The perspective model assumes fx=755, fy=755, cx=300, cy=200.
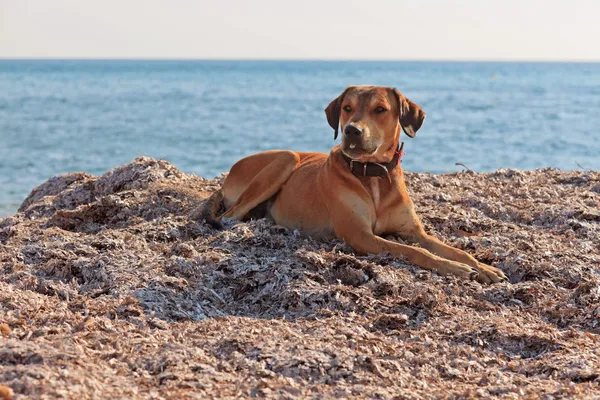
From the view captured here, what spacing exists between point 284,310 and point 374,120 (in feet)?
6.01

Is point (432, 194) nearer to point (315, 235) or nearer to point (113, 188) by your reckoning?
point (315, 235)

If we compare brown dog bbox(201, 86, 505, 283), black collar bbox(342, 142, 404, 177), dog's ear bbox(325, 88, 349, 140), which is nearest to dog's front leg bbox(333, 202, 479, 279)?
brown dog bbox(201, 86, 505, 283)

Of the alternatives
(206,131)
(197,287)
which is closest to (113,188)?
(197,287)

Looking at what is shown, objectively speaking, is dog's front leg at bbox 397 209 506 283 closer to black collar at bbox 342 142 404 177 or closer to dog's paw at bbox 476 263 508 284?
dog's paw at bbox 476 263 508 284

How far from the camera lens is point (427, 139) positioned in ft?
84.6

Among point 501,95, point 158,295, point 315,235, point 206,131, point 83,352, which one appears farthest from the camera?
Result: point 501,95

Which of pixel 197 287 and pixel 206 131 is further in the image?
pixel 206 131

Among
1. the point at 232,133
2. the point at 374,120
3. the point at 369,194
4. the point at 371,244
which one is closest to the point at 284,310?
the point at 371,244

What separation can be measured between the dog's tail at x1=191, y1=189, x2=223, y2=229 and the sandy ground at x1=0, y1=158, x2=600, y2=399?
16cm

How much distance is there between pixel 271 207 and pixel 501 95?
4549 centimetres

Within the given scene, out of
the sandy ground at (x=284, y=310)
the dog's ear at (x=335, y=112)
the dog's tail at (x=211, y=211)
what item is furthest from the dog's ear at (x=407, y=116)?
the dog's tail at (x=211, y=211)

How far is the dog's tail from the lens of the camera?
650 cm

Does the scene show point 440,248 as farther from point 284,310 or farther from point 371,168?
point 284,310

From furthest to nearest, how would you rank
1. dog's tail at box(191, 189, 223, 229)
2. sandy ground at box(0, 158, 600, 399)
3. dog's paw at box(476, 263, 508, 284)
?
dog's tail at box(191, 189, 223, 229)
dog's paw at box(476, 263, 508, 284)
sandy ground at box(0, 158, 600, 399)
